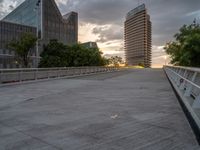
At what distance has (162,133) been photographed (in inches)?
191

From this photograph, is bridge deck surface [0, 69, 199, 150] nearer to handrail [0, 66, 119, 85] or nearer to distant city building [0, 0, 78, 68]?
handrail [0, 66, 119, 85]

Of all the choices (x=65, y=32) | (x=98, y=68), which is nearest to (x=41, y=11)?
(x=65, y=32)

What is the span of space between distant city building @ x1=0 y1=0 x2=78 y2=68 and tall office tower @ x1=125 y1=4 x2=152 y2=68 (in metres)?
41.9

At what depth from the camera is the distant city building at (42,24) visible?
335 ft

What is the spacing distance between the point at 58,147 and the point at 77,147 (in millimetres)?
298

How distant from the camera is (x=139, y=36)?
166875 millimetres

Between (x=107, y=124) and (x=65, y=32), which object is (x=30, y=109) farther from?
(x=65, y=32)

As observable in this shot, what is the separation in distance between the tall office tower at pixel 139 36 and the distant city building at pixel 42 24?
138ft

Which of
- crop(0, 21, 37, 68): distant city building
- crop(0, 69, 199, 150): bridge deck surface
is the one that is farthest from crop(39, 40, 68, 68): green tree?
crop(0, 69, 199, 150): bridge deck surface

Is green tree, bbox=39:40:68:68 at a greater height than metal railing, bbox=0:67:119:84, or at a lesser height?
greater

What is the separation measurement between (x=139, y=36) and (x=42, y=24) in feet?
230

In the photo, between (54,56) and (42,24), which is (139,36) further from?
(54,56)

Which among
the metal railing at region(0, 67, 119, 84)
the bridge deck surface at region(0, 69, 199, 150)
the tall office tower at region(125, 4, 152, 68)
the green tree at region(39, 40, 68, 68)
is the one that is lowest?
the bridge deck surface at region(0, 69, 199, 150)

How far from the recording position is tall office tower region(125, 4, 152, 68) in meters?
159
